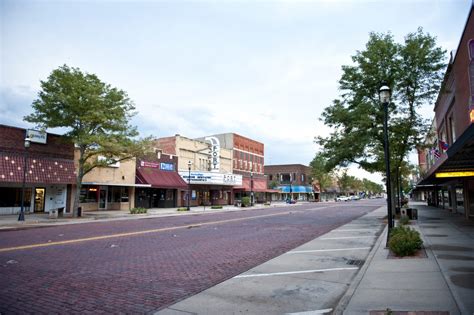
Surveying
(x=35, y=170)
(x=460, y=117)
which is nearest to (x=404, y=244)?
(x=460, y=117)

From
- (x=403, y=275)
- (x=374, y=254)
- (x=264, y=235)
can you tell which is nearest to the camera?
(x=403, y=275)

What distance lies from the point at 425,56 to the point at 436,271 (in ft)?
63.6

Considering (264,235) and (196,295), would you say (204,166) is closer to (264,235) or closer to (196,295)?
(264,235)

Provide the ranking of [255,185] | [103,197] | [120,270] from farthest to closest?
[255,185] → [103,197] → [120,270]

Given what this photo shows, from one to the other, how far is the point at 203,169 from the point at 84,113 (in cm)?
2828

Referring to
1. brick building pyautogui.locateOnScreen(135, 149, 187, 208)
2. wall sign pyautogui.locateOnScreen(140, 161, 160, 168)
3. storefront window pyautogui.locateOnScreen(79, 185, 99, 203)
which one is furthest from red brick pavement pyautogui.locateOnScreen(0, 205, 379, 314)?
wall sign pyautogui.locateOnScreen(140, 161, 160, 168)

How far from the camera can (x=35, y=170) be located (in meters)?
28.1

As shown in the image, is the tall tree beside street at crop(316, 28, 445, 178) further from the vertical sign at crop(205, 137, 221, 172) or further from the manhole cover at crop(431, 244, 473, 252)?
the vertical sign at crop(205, 137, 221, 172)

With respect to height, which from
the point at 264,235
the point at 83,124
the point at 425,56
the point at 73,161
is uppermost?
the point at 425,56

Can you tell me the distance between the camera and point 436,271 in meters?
8.30

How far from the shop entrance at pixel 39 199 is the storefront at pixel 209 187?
19.3 m

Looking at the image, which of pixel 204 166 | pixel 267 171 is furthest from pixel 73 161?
pixel 267 171

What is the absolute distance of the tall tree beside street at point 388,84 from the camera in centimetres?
2350

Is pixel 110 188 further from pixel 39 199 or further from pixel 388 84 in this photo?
pixel 388 84
